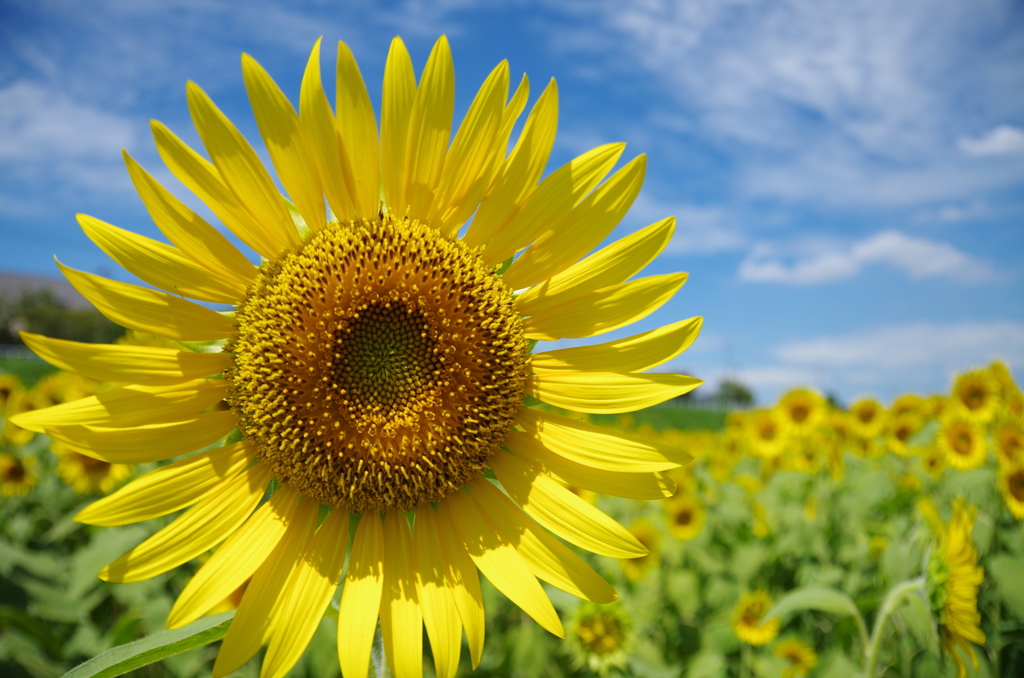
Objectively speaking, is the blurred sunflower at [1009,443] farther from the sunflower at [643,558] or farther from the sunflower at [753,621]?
the sunflower at [643,558]

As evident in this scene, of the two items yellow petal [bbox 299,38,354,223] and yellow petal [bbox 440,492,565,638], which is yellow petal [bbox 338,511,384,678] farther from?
yellow petal [bbox 299,38,354,223]

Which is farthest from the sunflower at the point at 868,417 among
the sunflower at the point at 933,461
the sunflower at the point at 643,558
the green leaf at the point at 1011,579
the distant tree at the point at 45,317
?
the distant tree at the point at 45,317

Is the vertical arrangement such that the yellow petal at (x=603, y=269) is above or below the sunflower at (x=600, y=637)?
above

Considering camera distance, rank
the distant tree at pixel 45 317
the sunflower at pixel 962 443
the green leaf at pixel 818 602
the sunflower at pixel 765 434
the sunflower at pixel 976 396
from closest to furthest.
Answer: the green leaf at pixel 818 602 → the sunflower at pixel 962 443 → the sunflower at pixel 976 396 → the sunflower at pixel 765 434 → the distant tree at pixel 45 317

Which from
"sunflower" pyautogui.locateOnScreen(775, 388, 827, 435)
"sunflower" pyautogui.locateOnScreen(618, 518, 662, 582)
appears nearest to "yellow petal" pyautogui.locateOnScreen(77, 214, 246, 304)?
"sunflower" pyautogui.locateOnScreen(618, 518, 662, 582)

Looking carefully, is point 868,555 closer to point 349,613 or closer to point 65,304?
point 349,613

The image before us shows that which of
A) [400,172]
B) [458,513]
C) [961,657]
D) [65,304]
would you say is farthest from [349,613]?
[65,304]

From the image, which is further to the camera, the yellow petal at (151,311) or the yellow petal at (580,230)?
the yellow petal at (580,230)
